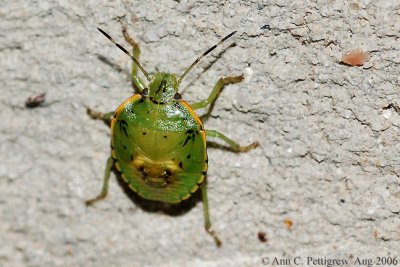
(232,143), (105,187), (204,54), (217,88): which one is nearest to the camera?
(204,54)

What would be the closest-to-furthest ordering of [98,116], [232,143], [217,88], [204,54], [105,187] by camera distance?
1. [204,54]
2. [217,88]
3. [232,143]
4. [98,116]
5. [105,187]

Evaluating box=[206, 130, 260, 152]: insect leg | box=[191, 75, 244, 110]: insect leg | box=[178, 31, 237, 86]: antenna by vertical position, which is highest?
box=[178, 31, 237, 86]: antenna

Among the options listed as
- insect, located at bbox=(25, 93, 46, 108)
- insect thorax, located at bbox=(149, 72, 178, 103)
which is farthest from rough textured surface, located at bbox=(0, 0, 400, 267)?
insect thorax, located at bbox=(149, 72, 178, 103)

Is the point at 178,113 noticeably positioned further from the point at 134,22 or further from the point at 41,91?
the point at 41,91

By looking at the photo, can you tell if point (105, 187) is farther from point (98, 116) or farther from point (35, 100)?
point (35, 100)

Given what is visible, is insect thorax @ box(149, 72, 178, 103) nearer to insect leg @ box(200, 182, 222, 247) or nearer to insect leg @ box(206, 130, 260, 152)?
insect leg @ box(206, 130, 260, 152)

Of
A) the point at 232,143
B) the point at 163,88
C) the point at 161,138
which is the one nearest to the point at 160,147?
the point at 161,138

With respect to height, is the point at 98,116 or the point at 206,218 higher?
the point at 98,116
